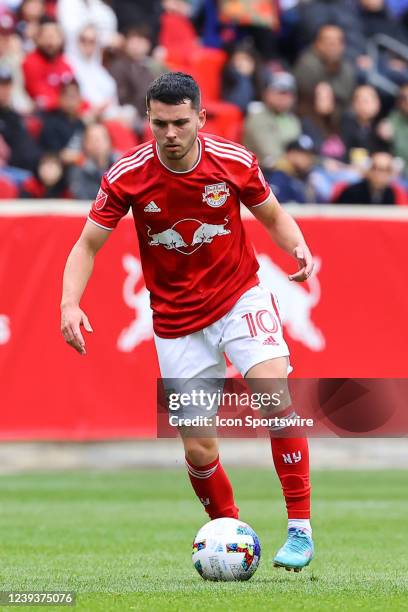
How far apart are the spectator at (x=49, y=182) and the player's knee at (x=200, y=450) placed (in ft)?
29.3

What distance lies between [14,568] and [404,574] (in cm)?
208

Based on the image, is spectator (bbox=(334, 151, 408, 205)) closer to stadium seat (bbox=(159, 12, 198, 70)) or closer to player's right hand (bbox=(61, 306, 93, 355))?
stadium seat (bbox=(159, 12, 198, 70))

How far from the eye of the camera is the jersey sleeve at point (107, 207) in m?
7.27

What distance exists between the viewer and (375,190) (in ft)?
54.7

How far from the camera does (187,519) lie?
36.3 feet

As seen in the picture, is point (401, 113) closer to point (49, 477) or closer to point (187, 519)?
point (49, 477)

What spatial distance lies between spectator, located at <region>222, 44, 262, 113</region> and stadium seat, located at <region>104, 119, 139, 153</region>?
246 cm

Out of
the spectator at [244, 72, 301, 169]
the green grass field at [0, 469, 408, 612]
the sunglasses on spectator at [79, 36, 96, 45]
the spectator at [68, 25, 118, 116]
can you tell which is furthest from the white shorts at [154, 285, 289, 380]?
the sunglasses on spectator at [79, 36, 96, 45]

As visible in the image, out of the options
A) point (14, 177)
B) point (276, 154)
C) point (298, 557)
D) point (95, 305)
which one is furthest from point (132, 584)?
point (276, 154)

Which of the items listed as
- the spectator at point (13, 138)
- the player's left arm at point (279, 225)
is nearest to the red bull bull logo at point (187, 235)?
the player's left arm at point (279, 225)

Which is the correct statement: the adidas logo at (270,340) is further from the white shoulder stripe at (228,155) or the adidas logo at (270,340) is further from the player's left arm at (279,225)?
the white shoulder stripe at (228,155)

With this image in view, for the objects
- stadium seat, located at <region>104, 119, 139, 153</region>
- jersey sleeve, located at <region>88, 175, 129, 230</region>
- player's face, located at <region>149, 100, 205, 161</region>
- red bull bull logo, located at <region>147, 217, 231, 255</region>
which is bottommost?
stadium seat, located at <region>104, 119, 139, 153</region>

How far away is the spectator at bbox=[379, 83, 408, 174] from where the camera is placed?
66.3 ft

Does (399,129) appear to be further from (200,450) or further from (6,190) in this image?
(200,450)
